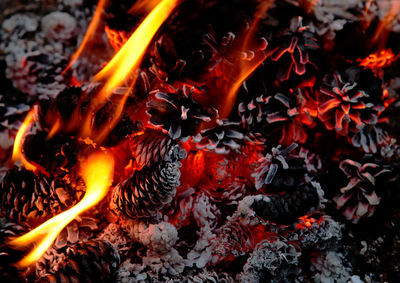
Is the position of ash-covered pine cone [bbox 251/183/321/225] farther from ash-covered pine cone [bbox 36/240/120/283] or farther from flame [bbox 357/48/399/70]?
flame [bbox 357/48/399/70]

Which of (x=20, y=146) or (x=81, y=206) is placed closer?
(x=81, y=206)

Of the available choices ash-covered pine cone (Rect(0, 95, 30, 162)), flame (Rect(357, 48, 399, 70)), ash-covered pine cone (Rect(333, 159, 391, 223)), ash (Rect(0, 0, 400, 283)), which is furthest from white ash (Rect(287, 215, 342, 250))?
ash-covered pine cone (Rect(0, 95, 30, 162))

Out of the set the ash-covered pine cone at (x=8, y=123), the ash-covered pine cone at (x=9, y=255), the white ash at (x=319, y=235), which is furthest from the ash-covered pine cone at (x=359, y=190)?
the ash-covered pine cone at (x=8, y=123)

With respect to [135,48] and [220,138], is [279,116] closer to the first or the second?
[220,138]

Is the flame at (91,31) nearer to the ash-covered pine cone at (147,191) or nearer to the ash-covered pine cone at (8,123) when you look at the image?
the ash-covered pine cone at (8,123)

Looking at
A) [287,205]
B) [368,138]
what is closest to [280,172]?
[287,205]

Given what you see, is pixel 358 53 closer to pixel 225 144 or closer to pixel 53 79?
pixel 225 144
